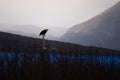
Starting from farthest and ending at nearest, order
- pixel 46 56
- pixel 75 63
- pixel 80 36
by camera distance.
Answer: pixel 80 36 → pixel 75 63 → pixel 46 56

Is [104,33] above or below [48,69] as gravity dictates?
above

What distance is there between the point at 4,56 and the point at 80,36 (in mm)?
78384

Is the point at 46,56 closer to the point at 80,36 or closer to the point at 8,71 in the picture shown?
the point at 8,71

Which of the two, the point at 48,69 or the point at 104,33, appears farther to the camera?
the point at 104,33

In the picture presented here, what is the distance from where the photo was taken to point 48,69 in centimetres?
276

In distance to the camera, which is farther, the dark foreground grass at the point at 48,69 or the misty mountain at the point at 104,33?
the misty mountain at the point at 104,33

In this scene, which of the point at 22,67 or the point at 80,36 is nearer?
the point at 22,67

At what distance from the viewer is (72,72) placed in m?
3.05

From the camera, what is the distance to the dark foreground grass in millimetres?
2469

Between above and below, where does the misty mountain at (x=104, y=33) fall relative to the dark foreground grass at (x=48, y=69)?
above

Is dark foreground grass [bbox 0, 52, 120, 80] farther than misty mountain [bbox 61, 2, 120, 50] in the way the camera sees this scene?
No

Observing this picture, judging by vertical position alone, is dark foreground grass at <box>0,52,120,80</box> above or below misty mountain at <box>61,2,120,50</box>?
below

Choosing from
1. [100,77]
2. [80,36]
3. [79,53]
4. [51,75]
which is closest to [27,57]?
[51,75]

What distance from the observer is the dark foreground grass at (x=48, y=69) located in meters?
2.47
